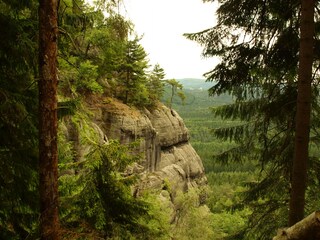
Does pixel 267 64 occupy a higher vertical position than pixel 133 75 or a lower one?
lower

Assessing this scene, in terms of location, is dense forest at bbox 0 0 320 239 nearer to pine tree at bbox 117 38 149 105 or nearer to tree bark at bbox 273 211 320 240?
tree bark at bbox 273 211 320 240

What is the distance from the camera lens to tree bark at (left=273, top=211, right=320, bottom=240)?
182cm

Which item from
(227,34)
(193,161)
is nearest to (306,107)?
(227,34)

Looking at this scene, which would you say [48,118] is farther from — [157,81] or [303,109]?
[157,81]

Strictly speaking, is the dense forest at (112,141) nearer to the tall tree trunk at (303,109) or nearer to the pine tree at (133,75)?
the tall tree trunk at (303,109)

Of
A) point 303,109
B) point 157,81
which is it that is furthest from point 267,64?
point 157,81

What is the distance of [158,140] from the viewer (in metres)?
32.5

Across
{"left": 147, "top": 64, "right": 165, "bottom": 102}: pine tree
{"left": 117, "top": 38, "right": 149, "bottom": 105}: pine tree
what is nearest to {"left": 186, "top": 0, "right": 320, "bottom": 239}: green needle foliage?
{"left": 117, "top": 38, "right": 149, "bottom": 105}: pine tree

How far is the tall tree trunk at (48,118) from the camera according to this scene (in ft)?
11.4

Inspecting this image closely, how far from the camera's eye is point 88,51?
83.7ft

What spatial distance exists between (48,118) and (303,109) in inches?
136

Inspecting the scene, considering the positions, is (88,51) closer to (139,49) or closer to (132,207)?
(139,49)

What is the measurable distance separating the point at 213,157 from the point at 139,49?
2105 cm

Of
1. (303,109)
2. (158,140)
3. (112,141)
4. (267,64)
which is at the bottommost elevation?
(158,140)
